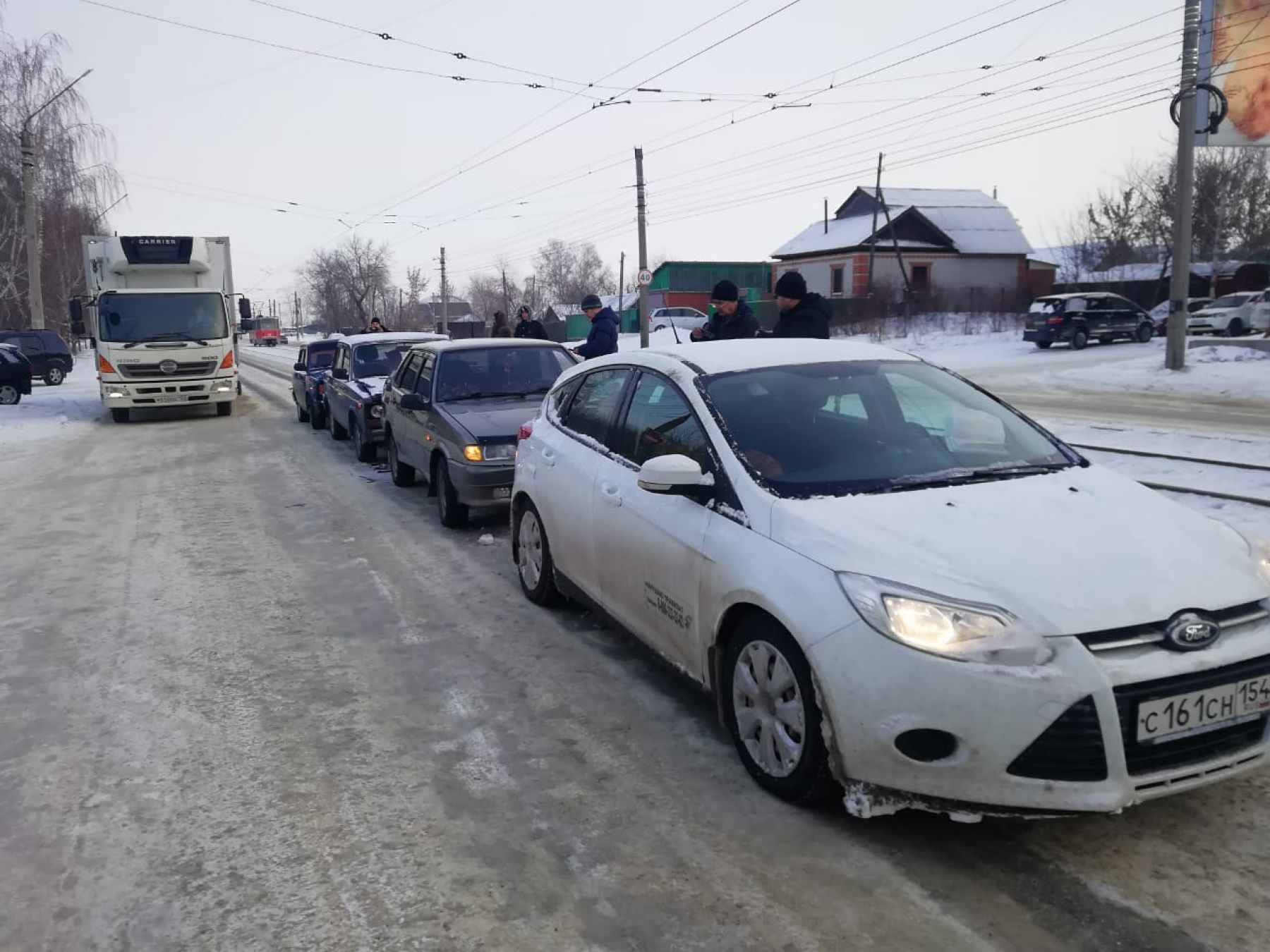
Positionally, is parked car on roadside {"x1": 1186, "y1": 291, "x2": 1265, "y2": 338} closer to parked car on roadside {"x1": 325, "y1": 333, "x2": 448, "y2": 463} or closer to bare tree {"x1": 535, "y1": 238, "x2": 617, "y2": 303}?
parked car on roadside {"x1": 325, "y1": 333, "x2": 448, "y2": 463}

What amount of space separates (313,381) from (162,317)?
11.9 feet

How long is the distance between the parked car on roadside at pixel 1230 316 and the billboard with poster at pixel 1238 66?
9664 millimetres

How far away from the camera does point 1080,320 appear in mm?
31734

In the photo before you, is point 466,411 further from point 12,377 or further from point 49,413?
point 12,377

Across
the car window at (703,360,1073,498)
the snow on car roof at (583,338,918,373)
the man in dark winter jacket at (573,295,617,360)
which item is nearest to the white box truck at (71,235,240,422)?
the man in dark winter jacket at (573,295,617,360)

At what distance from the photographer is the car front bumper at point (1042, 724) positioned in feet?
9.77

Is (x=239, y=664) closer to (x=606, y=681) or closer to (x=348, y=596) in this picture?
(x=348, y=596)

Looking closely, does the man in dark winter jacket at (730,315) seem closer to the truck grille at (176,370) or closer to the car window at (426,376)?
the car window at (426,376)

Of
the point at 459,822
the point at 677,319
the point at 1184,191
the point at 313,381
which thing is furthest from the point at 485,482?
the point at 677,319

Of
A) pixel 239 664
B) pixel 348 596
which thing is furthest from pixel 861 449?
pixel 348 596

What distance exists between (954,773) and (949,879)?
34 cm

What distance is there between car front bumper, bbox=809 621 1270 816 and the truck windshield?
1806 cm

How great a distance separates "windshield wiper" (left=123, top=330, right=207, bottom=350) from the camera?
1820cm

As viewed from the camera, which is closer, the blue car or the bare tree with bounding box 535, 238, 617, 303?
the blue car
